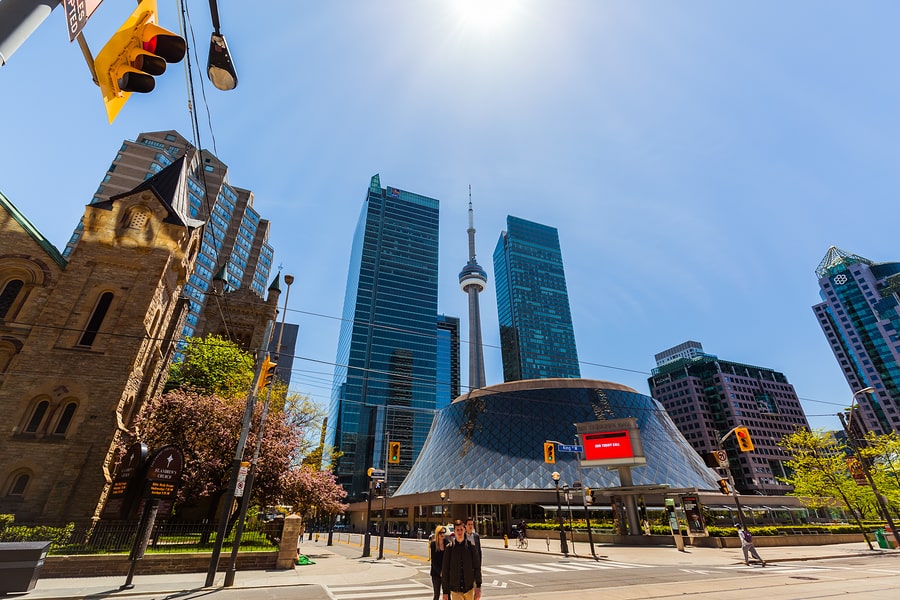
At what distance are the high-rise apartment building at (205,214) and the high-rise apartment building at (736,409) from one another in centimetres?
15149

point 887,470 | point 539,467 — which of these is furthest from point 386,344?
point 887,470

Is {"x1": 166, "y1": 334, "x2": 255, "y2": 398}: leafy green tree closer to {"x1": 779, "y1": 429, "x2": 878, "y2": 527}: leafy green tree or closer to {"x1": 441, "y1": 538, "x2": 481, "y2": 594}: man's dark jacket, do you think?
{"x1": 441, "y1": 538, "x2": 481, "y2": 594}: man's dark jacket

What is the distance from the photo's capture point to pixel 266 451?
77.4 ft

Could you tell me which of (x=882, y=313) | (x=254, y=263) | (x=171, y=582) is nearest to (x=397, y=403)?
(x=254, y=263)

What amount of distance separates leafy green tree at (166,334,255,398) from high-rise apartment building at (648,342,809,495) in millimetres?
153019

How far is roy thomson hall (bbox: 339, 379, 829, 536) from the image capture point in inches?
2003

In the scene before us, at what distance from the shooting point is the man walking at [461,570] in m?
6.94

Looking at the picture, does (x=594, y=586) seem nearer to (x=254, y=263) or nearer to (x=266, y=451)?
(x=266, y=451)

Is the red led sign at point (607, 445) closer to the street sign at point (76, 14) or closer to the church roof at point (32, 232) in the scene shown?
the street sign at point (76, 14)

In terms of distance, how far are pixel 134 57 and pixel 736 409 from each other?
178 m

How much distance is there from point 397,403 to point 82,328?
109m

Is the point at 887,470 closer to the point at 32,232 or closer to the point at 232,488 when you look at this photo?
the point at 232,488

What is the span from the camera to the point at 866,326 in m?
149

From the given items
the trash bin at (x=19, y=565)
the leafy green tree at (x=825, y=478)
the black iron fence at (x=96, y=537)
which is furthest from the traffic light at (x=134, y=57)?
the leafy green tree at (x=825, y=478)
